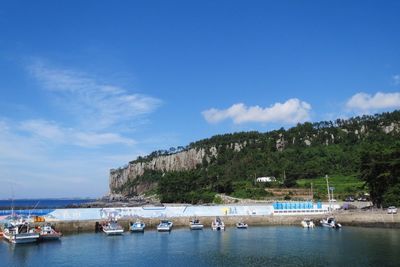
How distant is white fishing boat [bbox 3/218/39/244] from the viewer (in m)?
69.4

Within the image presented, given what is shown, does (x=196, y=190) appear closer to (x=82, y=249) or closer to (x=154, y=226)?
(x=154, y=226)

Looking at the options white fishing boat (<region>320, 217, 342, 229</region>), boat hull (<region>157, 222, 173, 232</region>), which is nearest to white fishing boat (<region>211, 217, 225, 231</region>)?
boat hull (<region>157, 222, 173, 232</region>)

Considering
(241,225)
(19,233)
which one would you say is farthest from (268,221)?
(19,233)

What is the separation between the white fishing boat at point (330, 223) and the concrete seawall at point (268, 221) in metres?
2.11

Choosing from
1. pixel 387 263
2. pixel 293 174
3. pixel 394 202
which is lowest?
pixel 387 263

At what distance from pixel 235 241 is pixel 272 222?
84.2 feet

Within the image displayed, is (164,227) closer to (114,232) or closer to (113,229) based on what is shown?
(114,232)

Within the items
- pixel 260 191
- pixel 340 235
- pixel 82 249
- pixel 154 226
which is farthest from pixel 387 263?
pixel 260 191

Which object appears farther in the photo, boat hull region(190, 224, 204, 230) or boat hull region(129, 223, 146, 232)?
boat hull region(190, 224, 204, 230)

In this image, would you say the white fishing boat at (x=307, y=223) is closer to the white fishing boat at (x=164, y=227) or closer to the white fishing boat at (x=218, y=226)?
the white fishing boat at (x=218, y=226)

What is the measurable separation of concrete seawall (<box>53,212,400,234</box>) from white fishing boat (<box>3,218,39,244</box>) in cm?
886

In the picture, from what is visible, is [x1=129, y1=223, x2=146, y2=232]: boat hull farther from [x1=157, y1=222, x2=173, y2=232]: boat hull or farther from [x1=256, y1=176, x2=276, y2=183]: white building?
[x1=256, y1=176, x2=276, y2=183]: white building

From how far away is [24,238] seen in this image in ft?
228

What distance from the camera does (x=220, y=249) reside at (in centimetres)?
6078
